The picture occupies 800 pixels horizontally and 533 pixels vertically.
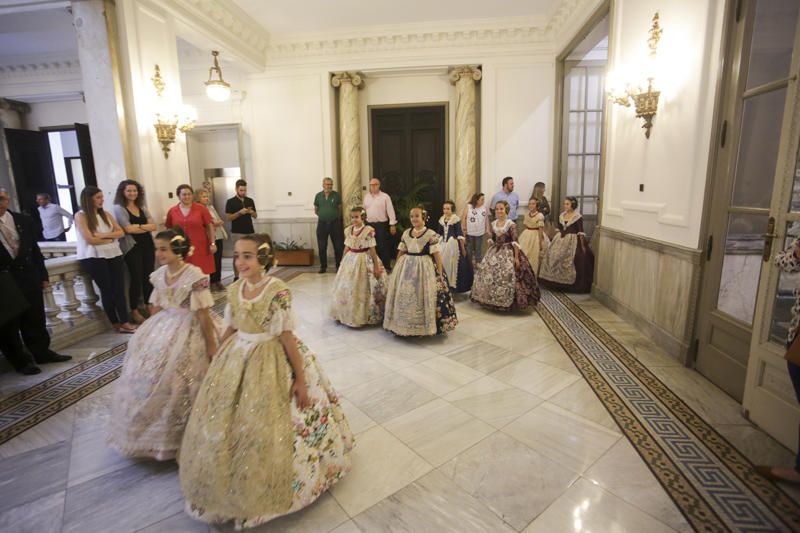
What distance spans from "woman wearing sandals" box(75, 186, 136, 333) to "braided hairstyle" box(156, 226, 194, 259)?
241 centimetres

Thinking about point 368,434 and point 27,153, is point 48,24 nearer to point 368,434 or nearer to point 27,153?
point 27,153

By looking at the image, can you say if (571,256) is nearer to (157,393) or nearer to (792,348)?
(792,348)

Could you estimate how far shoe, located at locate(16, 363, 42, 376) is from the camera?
346 centimetres

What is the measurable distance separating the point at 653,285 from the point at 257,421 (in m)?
3.86

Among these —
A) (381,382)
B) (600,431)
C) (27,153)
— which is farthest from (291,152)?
(600,431)

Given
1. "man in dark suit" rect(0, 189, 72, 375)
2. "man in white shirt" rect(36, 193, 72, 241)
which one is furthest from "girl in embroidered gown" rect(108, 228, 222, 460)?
"man in white shirt" rect(36, 193, 72, 241)

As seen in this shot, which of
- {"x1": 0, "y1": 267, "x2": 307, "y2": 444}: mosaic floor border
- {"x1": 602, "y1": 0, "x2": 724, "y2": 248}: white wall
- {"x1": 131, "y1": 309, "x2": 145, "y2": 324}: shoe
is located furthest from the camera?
{"x1": 131, "y1": 309, "x2": 145, "y2": 324}: shoe

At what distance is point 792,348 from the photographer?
192cm

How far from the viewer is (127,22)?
180 inches

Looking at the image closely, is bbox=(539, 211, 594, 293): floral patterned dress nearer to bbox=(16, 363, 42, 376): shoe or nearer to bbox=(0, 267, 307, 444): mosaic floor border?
bbox=(0, 267, 307, 444): mosaic floor border

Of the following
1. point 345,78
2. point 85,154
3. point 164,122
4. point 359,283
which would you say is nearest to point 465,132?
point 345,78

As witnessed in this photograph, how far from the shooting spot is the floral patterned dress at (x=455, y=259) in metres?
5.77

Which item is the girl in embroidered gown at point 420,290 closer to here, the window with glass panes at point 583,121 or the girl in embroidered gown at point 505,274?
the girl in embroidered gown at point 505,274

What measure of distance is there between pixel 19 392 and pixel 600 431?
4.28 meters
